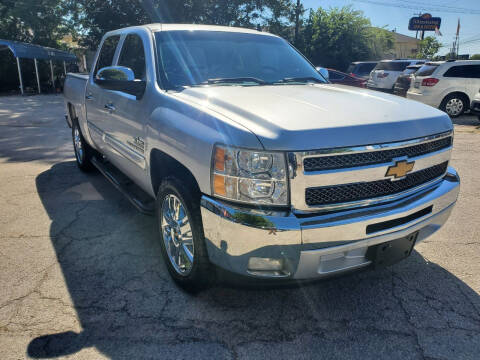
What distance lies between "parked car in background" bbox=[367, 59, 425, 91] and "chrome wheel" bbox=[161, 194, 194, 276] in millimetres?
15824

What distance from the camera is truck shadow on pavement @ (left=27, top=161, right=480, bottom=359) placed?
2.28 m

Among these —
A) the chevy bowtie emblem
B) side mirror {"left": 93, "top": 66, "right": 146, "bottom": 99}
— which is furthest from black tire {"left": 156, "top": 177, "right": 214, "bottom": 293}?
the chevy bowtie emblem

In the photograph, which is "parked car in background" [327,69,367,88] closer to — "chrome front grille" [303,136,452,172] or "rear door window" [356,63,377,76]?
"rear door window" [356,63,377,76]

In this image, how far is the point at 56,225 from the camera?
394cm

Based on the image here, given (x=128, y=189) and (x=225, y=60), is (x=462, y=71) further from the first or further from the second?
(x=128, y=189)

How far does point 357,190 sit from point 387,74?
16.0 metres

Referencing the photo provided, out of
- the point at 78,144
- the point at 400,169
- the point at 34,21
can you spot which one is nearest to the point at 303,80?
the point at 400,169

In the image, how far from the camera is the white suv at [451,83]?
11617 mm

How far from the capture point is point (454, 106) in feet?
39.1

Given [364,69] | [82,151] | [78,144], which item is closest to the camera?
[82,151]

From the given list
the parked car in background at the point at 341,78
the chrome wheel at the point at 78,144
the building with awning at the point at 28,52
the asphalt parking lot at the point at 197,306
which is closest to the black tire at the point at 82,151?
the chrome wheel at the point at 78,144

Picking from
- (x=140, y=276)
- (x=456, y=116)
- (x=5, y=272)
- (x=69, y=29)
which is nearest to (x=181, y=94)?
(x=140, y=276)

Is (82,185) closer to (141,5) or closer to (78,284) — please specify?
(78,284)

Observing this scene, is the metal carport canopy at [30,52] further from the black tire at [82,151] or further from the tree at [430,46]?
the tree at [430,46]
